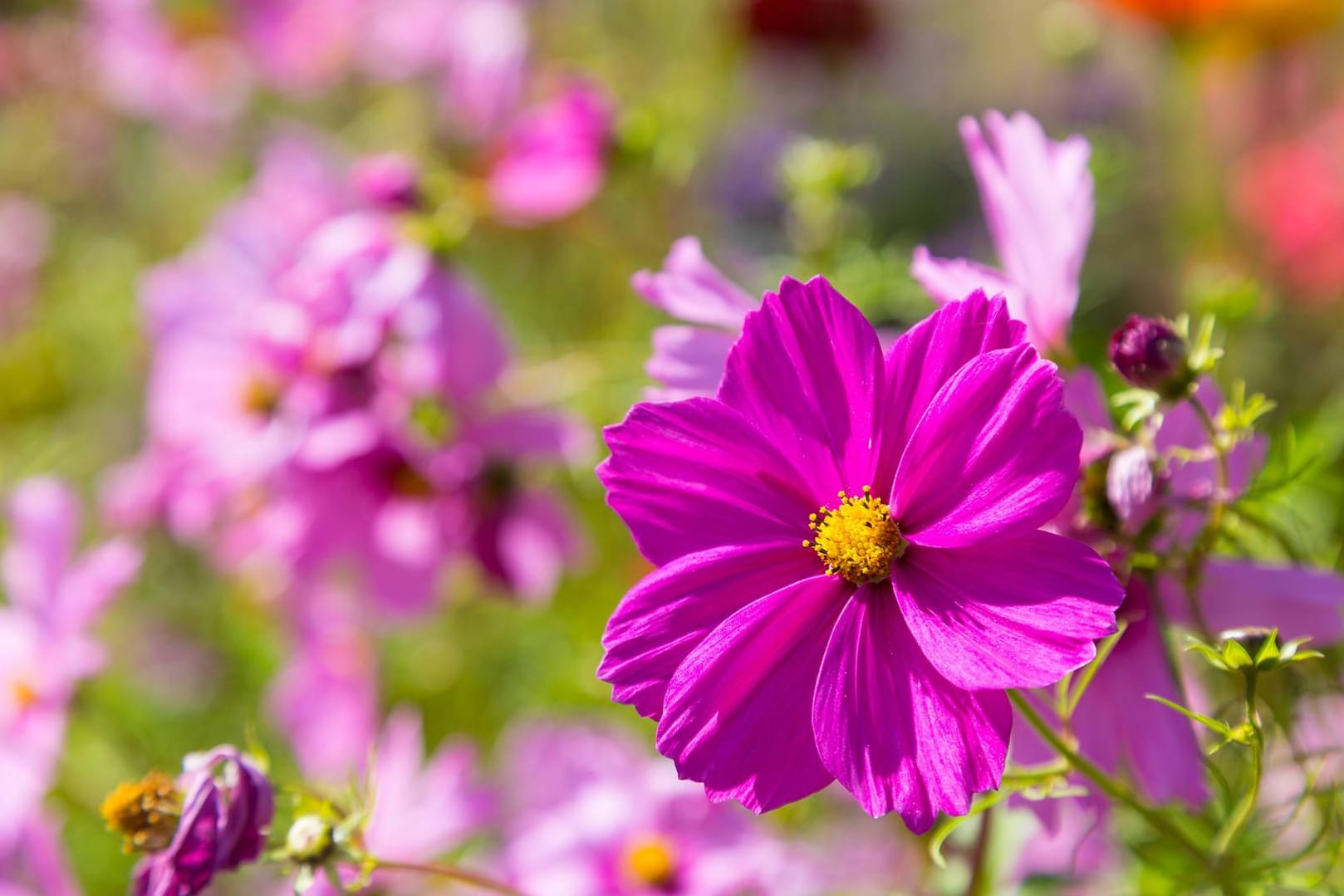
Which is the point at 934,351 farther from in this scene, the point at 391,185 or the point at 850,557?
the point at 391,185

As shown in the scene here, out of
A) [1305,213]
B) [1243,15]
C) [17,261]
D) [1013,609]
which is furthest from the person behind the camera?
[17,261]

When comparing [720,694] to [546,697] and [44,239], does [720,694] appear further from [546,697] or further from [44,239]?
[44,239]

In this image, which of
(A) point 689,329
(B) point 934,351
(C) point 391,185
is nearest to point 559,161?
(C) point 391,185

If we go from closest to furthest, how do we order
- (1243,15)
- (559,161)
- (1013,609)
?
1. (1013,609)
2. (559,161)
3. (1243,15)

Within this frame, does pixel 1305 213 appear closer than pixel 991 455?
No

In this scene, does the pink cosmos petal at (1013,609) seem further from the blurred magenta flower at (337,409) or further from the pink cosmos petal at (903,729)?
the blurred magenta flower at (337,409)

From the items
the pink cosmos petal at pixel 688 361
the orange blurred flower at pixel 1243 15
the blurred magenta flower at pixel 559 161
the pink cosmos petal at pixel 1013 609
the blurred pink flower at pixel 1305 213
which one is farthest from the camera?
the blurred pink flower at pixel 1305 213

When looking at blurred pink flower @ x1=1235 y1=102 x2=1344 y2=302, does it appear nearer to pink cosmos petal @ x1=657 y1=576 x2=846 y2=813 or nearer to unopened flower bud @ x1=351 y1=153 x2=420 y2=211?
unopened flower bud @ x1=351 y1=153 x2=420 y2=211

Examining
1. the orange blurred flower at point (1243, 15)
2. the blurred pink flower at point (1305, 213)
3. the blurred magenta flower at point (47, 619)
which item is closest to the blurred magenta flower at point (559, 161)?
the blurred magenta flower at point (47, 619)
